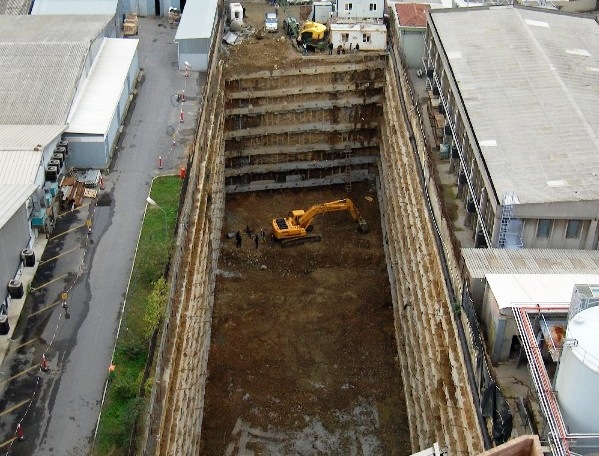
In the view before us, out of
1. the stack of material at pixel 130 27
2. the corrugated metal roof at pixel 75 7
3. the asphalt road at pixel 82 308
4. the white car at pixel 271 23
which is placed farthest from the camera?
the white car at pixel 271 23

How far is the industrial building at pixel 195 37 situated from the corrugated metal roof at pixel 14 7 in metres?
13.6

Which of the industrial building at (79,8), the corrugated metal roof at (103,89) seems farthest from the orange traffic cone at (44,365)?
the industrial building at (79,8)

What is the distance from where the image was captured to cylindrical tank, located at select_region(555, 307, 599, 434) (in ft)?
76.3

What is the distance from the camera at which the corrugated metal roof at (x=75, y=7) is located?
202 ft

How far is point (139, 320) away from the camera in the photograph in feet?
119

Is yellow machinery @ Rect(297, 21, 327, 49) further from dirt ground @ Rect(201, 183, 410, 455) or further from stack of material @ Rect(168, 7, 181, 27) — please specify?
dirt ground @ Rect(201, 183, 410, 455)

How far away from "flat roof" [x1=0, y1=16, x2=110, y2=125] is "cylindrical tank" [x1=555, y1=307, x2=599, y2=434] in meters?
32.7

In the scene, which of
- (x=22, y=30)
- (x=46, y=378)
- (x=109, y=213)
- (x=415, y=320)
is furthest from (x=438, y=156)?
(x=22, y=30)

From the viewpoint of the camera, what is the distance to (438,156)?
4594 centimetres

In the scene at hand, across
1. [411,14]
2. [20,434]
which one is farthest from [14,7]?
[20,434]

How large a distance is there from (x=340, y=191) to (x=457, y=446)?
31.7 meters

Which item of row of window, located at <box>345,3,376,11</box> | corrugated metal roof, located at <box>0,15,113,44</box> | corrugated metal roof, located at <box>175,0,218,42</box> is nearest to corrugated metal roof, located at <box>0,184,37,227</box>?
corrugated metal roof, located at <box>0,15,113,44</box>

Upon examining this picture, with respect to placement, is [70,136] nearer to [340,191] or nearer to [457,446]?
[340,191]

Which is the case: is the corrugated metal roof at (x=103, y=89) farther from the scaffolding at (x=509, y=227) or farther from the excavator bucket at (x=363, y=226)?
the scaffolding at (x=509, y=227)
